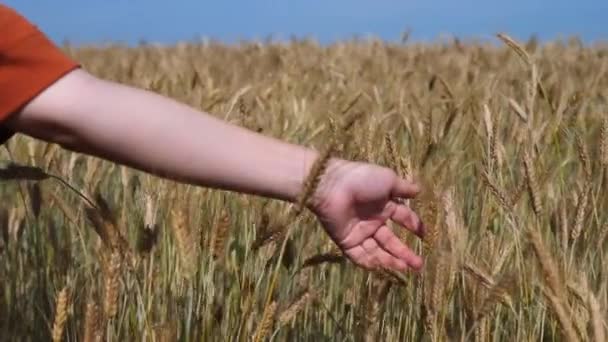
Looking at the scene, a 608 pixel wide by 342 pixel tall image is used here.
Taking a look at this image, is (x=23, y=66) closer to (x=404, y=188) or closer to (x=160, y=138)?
(x=160, y=138)

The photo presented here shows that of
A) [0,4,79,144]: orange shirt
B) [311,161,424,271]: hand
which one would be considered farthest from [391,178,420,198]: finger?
[0,4,79,144]: orange shirt

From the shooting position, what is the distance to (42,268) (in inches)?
57.4

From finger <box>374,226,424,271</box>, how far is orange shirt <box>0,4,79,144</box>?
13.0 inches

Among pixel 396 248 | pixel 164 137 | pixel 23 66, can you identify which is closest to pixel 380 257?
pixel 396 248

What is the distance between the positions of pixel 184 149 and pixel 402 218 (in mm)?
224

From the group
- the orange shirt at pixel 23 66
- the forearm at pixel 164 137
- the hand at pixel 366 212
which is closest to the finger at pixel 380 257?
the hand at pixel 366 212

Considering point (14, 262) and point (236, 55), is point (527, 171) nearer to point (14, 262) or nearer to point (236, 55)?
point (14, 262)

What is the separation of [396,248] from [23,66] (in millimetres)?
384

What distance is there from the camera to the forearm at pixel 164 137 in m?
1.01

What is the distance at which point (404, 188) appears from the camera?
1.08 meters

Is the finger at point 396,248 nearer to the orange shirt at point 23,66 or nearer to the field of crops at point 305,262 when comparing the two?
the field of crops at point 305,262

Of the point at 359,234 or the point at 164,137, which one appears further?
the point at 359,234

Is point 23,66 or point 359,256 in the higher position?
point 23,66

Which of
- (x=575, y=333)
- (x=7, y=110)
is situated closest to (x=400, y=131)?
(x=7, y=110)
